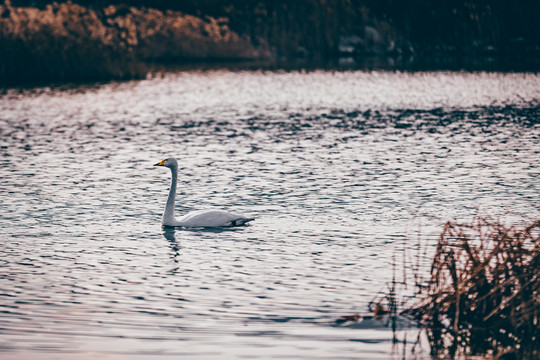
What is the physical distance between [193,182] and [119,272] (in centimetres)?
867

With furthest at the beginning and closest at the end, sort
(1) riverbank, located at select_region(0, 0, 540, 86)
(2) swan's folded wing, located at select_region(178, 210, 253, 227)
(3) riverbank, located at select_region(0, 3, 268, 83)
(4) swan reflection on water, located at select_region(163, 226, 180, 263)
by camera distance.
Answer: (1) riverbank, located at select_region(0, 0, 540, 86), (3) riverbank, located at select_region(0, 3, 268, 83), (2) swan's folded wing, located at select_region(178, 210, 253, 227), (4) swan reflection on water, located at select_region(163, 226, 180, 263)

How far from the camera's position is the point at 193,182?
21.9 meters

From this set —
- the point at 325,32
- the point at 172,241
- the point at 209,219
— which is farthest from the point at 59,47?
the point at 325,32

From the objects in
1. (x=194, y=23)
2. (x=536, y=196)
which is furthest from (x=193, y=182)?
(x=194, y=23)

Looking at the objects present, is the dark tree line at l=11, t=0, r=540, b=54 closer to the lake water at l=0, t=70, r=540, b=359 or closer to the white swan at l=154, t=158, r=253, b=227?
the lake water at l=0, t=70, r=540, b=359

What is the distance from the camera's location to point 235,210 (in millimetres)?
18031

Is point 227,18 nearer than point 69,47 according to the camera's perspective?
No

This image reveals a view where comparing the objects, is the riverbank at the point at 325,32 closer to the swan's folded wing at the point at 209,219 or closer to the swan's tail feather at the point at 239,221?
the swan's tail feather at the point at 239,221

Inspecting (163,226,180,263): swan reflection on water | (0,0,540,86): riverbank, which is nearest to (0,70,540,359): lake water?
(163,226,180,263): swan reflection on water

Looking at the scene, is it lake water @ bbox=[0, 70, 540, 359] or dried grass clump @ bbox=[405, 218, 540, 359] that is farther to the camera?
lake water @ bbox=[0, 70, 540, 359]

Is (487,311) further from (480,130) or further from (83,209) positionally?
(480,130)

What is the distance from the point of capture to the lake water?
10.4 m

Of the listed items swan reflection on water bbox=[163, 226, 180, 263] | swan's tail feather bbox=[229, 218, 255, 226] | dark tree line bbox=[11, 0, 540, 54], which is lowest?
swan reflection on water bbox=[163, 226, 180, 263]

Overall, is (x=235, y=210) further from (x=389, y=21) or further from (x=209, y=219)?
(x=389, y=21)
